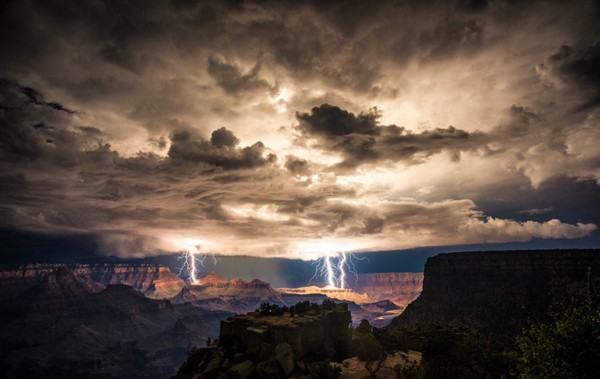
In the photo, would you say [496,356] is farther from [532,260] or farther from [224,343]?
[532,260]

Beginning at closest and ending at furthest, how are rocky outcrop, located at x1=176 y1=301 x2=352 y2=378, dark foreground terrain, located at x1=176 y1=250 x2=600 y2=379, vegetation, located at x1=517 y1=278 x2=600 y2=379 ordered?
1. vegetation, located at x1=517 y1=278 x2=600 y2=379
2. dark foreground terrain, located at x1=176 y1=250 x2=600 y2=379
3. rocky outcrop, located at x1=176 y1=301 x2=352 y2=378

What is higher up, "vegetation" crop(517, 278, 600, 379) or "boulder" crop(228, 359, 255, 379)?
"vegetation" crop(517, 278, 600, 379)

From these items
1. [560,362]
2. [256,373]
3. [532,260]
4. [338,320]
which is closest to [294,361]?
[256,373]

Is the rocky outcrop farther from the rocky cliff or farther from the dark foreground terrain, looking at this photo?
the rocky cliff

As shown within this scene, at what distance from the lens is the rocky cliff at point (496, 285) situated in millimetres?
111062

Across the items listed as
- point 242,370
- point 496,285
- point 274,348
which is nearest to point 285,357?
point 274,348

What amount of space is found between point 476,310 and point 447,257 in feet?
167

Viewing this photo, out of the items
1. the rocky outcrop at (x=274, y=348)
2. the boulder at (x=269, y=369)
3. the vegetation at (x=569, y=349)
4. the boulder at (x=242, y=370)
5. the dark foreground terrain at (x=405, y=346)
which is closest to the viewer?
the vegetation at (x=569, y=349)

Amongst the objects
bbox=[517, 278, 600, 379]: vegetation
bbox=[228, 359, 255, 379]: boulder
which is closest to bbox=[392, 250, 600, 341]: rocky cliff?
bbox=[517, 278, 600, 379]: vegetation

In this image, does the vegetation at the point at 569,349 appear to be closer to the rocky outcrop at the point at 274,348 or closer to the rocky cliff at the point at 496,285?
the rocky outcrop at the point at 274,348

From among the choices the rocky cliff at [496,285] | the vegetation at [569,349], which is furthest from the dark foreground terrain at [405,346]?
the rocky cliff at [496,285]

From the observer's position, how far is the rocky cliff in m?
111

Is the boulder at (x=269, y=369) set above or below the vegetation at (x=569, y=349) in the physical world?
below

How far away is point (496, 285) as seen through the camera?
13588cm
